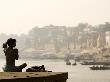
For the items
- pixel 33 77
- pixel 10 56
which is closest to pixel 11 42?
pixel 10 56

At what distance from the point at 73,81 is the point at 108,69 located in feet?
137

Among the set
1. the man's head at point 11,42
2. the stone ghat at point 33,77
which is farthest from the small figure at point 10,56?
the stone ghat at point 33,77

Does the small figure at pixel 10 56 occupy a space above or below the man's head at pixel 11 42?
below

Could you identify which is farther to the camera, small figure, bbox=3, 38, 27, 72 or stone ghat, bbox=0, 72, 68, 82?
small figure, bbox=3, 38, 27, 72

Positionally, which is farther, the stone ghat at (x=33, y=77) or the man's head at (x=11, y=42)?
the man's head at (x=11, y=42)

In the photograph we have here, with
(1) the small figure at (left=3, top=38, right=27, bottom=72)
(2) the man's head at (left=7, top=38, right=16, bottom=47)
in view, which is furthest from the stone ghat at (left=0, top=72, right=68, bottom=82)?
(2) the man's head at (left=7, top=38, right=16, bottom=47)

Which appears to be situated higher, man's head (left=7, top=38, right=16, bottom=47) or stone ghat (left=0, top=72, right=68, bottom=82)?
man's head (left=7, top=38, right=16, bottom=47)

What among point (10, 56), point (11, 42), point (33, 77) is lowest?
point (33, 77)

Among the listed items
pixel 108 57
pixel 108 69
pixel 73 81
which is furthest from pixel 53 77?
pixel 108 57

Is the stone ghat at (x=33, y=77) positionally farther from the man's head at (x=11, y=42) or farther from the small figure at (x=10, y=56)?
the man's head at (x=11, y=42)

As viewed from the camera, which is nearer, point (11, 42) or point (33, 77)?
point (33, 77)

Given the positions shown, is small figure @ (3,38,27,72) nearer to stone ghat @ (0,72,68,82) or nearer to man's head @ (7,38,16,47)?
man's head @ (7,38,16,47)

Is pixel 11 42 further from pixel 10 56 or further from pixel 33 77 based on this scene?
pixel 33 77

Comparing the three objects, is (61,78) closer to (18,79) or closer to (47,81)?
(47,81)
